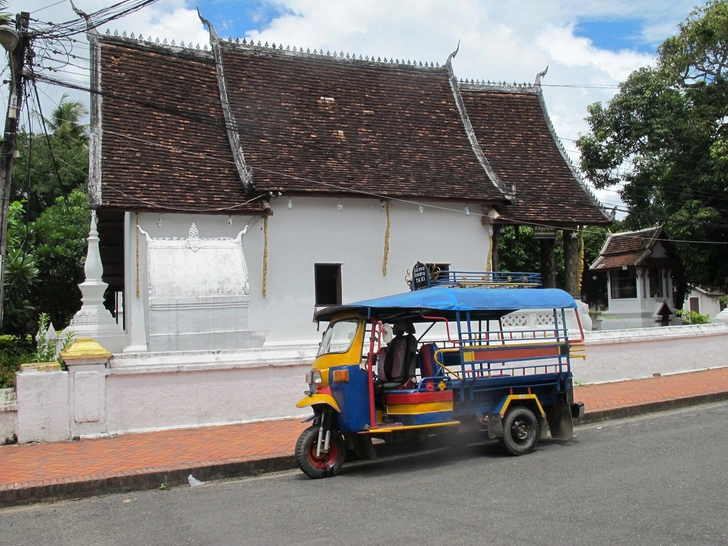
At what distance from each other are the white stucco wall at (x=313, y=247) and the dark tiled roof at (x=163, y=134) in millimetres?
469

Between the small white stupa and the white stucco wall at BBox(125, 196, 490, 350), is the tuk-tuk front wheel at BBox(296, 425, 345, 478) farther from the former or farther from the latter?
the white stucco wall at BBox(125, 196, 490, 350)

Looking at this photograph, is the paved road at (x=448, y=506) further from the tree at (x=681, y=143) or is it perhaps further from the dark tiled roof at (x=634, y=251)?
the dark tiled roof at (x=634, y=251)

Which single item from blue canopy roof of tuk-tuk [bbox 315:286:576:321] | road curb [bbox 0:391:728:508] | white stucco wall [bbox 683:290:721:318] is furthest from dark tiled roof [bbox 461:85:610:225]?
white stucco wall [bbox 683:290:721:318]

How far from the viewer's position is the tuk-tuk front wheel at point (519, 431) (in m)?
8.25

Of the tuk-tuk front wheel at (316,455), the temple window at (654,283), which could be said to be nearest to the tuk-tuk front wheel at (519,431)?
the tuk-tuk front wheel at (316,455)

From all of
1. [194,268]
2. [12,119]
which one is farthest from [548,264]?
[12,119]

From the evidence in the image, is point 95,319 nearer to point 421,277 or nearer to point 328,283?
point 328,283

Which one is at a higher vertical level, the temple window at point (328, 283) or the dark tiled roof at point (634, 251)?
the dark tiled roof at point (634, 251)

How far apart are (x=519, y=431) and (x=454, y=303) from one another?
1.74m

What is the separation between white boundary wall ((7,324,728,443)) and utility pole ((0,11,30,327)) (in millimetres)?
2823

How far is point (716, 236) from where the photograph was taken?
25156mm

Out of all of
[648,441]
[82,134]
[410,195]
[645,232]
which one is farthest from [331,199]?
[82,134]

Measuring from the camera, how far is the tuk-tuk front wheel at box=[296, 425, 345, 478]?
7.54 metres

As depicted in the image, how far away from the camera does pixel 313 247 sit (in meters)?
15.5
